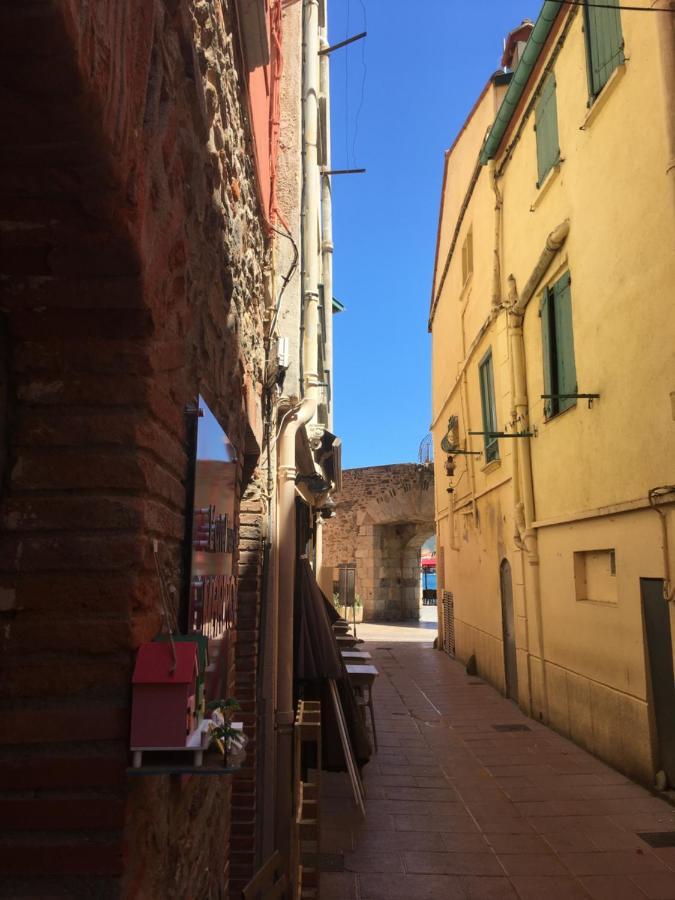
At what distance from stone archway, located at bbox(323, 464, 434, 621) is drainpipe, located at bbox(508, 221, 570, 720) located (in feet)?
40.5

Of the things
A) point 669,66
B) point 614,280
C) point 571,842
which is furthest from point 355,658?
point 669,66

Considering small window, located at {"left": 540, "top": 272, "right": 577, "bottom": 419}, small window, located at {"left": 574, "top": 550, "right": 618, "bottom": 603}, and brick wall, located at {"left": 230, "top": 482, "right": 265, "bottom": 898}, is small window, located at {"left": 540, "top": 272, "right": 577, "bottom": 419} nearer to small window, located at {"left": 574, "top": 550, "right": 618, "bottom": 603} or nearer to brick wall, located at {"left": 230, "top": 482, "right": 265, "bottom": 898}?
small window, located at {"left": 574, "top": 550, "right": 618, "bottom": 603}

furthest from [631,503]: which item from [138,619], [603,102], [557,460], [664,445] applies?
[138,619]

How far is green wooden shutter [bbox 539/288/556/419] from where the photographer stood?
7.96 metres

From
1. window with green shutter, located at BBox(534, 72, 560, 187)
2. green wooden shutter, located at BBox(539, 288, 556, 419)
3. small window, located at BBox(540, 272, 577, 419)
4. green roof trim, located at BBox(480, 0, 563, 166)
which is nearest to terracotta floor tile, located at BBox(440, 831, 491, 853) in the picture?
small window, located at BBox(540, 272, 577, 419)

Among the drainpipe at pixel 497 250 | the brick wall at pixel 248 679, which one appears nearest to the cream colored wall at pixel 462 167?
the drainpipe at pixel 497 250

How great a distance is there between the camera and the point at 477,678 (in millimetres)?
11492

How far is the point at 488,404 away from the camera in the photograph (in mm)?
10875

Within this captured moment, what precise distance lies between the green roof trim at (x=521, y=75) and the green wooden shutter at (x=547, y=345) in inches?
108

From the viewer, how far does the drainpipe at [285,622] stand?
4430 mm

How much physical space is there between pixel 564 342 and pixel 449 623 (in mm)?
8454

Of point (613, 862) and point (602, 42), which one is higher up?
point (602, 42)

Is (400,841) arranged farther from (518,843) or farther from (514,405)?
(514,405)

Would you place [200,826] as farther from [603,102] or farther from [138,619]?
[603,102]
